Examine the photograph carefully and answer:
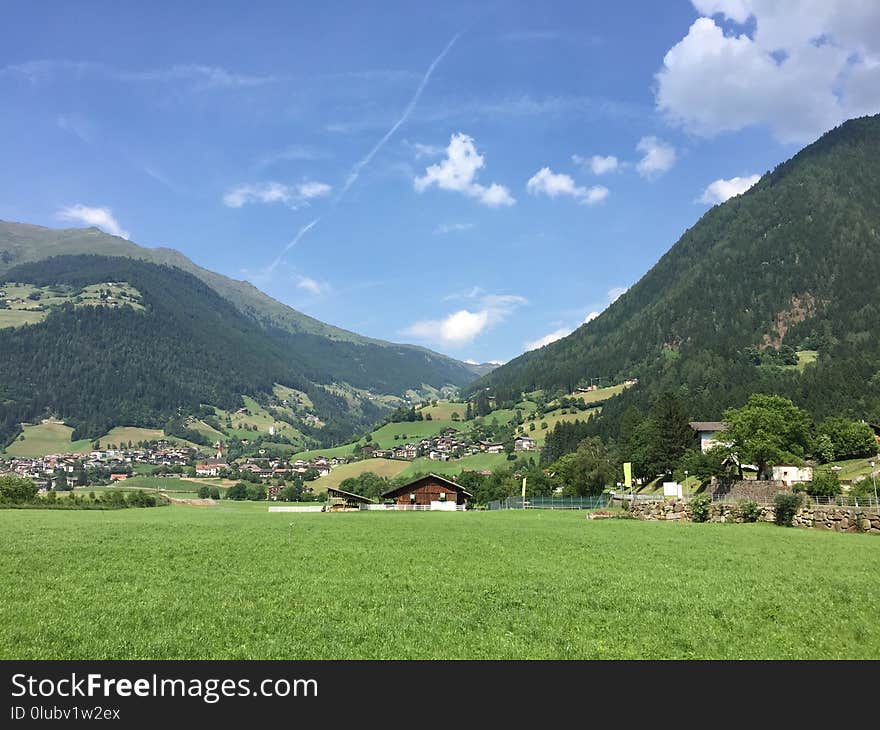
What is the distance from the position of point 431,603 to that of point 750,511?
136 ft

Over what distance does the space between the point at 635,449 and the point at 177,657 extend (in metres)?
125

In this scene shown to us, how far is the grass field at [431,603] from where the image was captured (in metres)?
12.2

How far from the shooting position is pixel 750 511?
4891cm

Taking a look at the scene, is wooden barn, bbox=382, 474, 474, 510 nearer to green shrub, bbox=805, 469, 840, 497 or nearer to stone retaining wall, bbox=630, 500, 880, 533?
stone retaining wall, bbox=630, 500, 880, 533

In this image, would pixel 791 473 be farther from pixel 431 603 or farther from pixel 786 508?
pixel 431 603

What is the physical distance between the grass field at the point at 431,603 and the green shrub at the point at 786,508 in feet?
60.9

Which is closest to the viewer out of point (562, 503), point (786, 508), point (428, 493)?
point (786, 508)

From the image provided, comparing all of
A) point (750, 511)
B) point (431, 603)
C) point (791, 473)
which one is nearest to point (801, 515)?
point (750, 511)

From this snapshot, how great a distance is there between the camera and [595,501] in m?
85.9

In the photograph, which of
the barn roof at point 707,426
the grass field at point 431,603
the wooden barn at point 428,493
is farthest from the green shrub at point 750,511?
the barn roof at point 707,426

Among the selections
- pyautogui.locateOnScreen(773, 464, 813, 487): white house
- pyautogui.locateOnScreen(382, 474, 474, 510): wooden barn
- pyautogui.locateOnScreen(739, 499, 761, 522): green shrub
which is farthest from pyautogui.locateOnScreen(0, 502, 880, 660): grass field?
pyautogui.locateOnScreen(382, 474, 474, 510): wooden barn

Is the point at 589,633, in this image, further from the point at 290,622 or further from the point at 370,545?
the point at 370,545

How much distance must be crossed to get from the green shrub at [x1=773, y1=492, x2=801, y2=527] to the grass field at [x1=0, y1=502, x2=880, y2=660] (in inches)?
731
